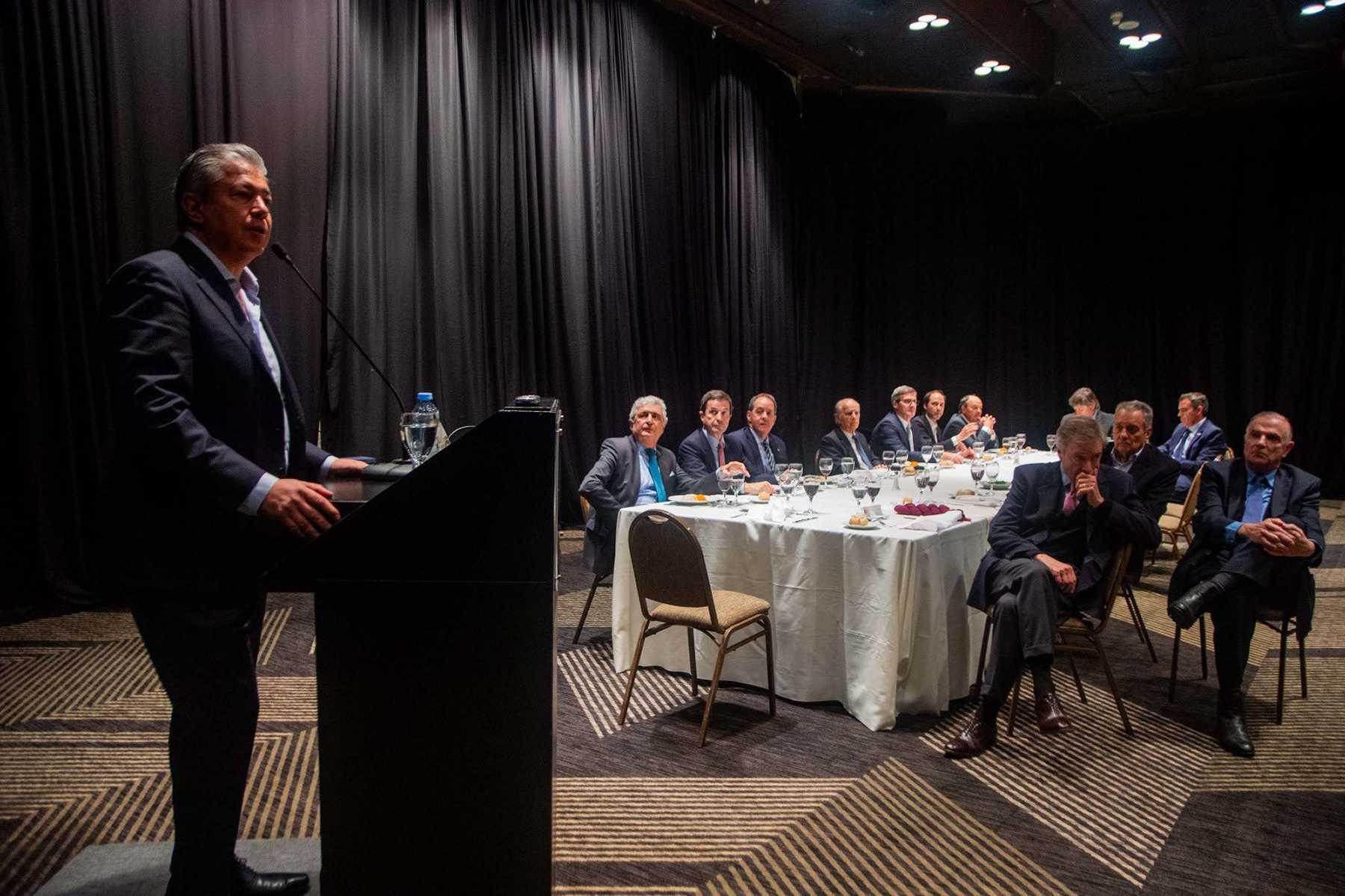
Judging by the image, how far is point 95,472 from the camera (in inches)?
188

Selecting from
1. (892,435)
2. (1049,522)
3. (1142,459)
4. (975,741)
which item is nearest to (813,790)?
(975,741)

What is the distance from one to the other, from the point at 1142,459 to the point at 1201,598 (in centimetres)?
140

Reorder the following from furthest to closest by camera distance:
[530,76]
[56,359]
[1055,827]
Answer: [530,76] < [56,359] < [1055,827]

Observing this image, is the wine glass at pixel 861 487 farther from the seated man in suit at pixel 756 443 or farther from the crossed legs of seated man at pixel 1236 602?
the seated man in suit at pixel 756 443

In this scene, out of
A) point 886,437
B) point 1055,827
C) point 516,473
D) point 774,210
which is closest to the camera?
point 516,473

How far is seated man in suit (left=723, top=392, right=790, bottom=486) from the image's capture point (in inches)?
218

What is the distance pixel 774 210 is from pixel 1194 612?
6911 mm

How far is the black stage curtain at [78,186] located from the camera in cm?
448

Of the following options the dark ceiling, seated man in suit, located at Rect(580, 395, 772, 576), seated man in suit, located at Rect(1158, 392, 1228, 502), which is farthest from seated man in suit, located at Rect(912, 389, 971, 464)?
seated man in suit, located at Rect(580, 395, 772, 576)

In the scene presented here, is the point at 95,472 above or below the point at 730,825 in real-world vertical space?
above

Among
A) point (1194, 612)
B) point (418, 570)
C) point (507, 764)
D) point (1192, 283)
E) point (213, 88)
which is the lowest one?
point (1194, 612)

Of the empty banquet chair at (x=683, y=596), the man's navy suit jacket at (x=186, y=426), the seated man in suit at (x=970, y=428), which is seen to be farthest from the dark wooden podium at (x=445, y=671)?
the seated man in suit at (x=970, y=428)

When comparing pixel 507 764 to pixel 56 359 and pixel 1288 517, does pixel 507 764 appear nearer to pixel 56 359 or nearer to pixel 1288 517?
pixel 1288 517

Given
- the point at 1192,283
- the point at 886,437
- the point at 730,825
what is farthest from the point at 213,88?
the point at 1192,283
